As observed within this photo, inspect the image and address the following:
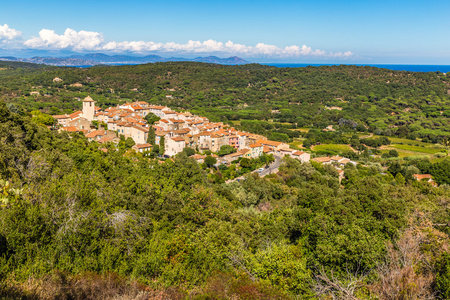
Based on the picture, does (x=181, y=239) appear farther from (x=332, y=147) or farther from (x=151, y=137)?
(x=332, y=147)

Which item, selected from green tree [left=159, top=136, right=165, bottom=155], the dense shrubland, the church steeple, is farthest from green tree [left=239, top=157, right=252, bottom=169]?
the church steeple

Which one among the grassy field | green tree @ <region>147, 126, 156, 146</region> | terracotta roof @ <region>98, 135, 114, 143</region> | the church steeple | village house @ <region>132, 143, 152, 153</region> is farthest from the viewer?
the grassy field

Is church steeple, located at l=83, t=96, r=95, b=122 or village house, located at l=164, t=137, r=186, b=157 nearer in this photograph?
village house, located at l=164, t=137, r=186, b=157

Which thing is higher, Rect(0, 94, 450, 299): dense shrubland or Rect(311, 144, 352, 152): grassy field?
Rect(0, 94, 450, 299): dense shrubland

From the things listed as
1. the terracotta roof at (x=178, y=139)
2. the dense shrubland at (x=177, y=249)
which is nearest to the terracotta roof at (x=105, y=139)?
the terracotta roof at (x=178, y=139)

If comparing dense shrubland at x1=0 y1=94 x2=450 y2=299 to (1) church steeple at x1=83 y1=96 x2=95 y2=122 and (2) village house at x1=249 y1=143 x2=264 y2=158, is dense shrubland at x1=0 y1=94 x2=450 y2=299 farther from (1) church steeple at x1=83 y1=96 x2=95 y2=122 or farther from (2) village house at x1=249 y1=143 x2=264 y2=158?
(1) church steeple at x1=83 y1=96 x2=95 y2=122

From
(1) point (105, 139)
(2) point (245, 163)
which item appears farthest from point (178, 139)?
(2) point (245, 163)

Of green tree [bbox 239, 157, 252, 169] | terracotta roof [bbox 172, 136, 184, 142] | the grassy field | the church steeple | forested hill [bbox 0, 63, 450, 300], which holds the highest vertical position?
the church steeple
